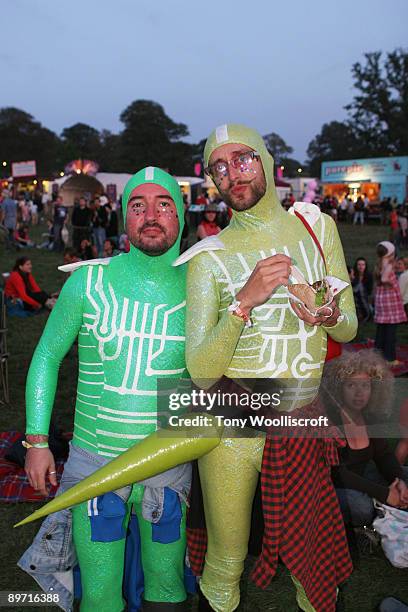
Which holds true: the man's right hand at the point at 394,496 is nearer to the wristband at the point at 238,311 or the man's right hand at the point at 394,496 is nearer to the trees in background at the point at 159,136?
the wristband at the point at 238,311

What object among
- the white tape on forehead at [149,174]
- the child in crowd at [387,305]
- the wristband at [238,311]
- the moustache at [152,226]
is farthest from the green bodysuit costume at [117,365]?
the child in crowd at [387,305]

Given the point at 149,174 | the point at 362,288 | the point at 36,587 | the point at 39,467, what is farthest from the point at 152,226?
the point at 362,288

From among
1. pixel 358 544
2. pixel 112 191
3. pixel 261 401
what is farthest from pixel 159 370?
pixel 112 191

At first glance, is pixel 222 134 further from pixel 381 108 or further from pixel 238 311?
pixel 381 108

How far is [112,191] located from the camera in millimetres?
29109

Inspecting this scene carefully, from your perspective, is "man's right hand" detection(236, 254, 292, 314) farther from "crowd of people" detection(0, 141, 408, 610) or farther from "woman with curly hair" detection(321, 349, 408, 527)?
"woman with curly hair" detection(321, 349, 408, 527)

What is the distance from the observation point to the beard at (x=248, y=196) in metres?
1.99

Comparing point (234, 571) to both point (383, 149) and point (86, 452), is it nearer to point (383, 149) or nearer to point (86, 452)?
point (86, 452)

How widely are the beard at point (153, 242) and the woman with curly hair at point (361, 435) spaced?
1.62m

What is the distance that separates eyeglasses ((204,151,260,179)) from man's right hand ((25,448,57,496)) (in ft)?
3.87

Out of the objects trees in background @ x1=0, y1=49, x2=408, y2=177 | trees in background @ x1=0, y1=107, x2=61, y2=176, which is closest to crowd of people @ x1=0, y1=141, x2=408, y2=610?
trees in background @ x1=0, y1=49, x2=408, y2=177

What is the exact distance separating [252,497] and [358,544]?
1.93 m

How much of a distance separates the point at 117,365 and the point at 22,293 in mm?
7500

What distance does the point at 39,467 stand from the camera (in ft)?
6.96
